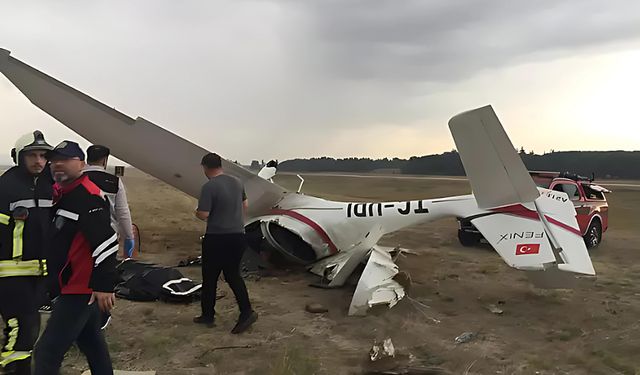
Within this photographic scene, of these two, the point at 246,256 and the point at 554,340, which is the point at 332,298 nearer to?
the point at 246,256

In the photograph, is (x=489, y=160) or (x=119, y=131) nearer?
(x=489, y=160)

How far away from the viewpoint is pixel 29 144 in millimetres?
3664

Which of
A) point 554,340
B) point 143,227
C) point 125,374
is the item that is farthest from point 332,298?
point 143,227

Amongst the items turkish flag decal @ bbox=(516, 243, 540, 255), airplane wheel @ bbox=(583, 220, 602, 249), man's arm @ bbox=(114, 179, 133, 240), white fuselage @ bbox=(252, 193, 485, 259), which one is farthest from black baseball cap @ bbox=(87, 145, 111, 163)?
airplane wheel @ bbox=(583, 220, 602, 249)

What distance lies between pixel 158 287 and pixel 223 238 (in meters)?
1.70

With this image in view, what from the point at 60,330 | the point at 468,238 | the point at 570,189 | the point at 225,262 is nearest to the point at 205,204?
the point at 225,262

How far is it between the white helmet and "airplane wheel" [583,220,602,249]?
43.0 feet

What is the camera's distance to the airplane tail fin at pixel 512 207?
5812 millimetres

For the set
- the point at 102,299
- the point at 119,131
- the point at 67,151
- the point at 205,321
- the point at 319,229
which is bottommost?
the point at 205,321

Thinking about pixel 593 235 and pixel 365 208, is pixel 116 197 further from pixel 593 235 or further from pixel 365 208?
pixel 593 235

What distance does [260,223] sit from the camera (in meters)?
8.56

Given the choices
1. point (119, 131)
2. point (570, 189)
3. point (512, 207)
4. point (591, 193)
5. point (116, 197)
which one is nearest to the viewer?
point (116, 197)

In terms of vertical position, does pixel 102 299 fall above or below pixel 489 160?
below

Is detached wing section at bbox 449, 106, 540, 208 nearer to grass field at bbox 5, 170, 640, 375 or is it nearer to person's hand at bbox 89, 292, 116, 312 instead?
grass field at bbox 5, 170, 640, 375
